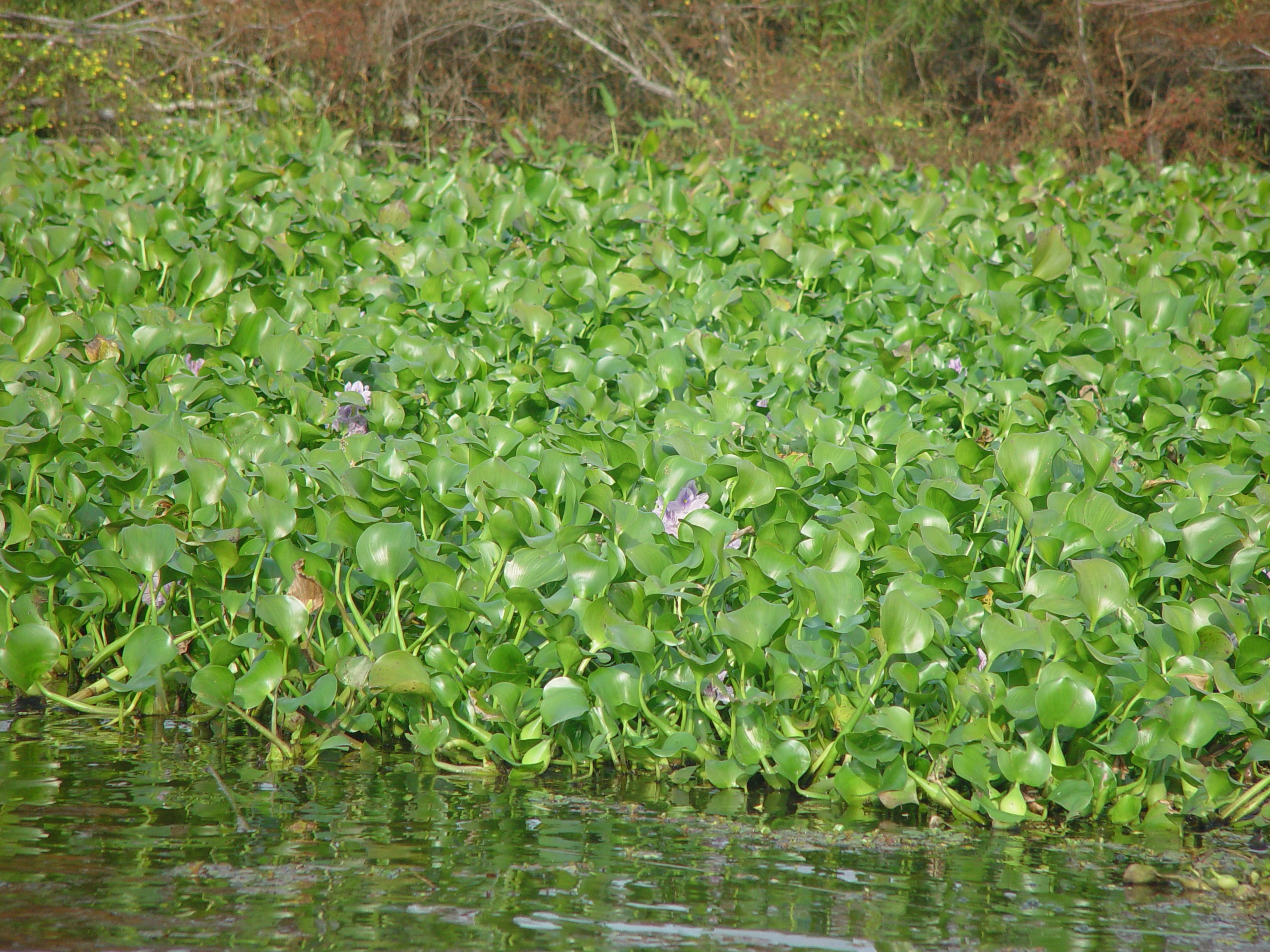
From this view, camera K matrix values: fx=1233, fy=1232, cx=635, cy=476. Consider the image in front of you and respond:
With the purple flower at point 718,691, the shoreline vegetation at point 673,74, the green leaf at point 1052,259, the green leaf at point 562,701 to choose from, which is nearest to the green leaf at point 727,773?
the purple flower at point 718,691

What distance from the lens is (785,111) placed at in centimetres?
891

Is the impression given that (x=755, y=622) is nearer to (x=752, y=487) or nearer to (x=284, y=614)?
(x=752, y=487)

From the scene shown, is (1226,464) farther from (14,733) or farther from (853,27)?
(853,27)

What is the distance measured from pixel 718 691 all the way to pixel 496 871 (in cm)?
51

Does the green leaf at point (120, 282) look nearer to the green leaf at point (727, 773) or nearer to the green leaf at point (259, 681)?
the green leaf at point (259, 681)

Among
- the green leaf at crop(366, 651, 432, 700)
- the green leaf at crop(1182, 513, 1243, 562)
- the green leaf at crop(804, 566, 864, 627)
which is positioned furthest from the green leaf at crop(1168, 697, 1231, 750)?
the green leaf at crop(366, 651, 432, 700)

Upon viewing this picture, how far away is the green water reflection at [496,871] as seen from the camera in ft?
4.62

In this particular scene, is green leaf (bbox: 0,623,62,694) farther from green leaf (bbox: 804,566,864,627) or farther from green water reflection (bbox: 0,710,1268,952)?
green leaf (bbox: 804,566,864,627)

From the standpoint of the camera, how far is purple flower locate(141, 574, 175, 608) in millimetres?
2104

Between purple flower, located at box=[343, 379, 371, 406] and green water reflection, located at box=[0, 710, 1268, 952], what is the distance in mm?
1048

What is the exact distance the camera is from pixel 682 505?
7.55 ft

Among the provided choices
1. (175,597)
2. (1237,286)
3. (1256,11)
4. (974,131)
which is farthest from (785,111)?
(175,597)

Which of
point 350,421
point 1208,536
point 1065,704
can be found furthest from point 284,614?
point 1208,536

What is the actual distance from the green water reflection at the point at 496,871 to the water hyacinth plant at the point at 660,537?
0.30ft
